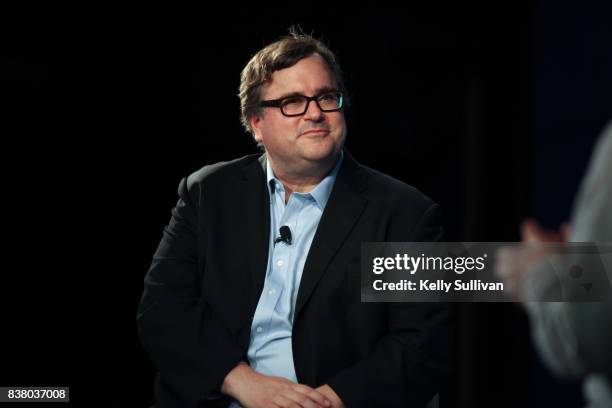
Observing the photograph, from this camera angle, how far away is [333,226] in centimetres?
204

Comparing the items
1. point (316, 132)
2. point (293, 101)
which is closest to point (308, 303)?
point (316, 132)

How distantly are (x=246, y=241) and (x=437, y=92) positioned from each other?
2.53 feet

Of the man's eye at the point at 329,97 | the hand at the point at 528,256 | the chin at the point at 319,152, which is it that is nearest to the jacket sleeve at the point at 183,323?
the chin at the point at 319,152

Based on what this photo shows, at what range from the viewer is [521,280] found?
46.9 inches

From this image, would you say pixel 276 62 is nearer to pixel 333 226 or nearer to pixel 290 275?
pixel 333 226

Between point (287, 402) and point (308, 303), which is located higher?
point (308, 303)

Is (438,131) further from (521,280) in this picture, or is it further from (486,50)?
(521,280)

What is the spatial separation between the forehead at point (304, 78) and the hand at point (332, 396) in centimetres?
89

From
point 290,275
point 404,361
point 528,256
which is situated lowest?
point 404,361

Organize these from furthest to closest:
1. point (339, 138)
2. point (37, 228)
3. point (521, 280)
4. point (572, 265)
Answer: point (37, 228) → point (339, 138) → point (572, 265) → point (521, 280)

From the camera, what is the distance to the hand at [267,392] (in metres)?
1.92

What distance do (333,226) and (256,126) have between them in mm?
464

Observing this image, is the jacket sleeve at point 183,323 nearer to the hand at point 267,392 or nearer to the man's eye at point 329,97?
the hand at point 267,392

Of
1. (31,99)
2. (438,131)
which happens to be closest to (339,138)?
(438,131)
